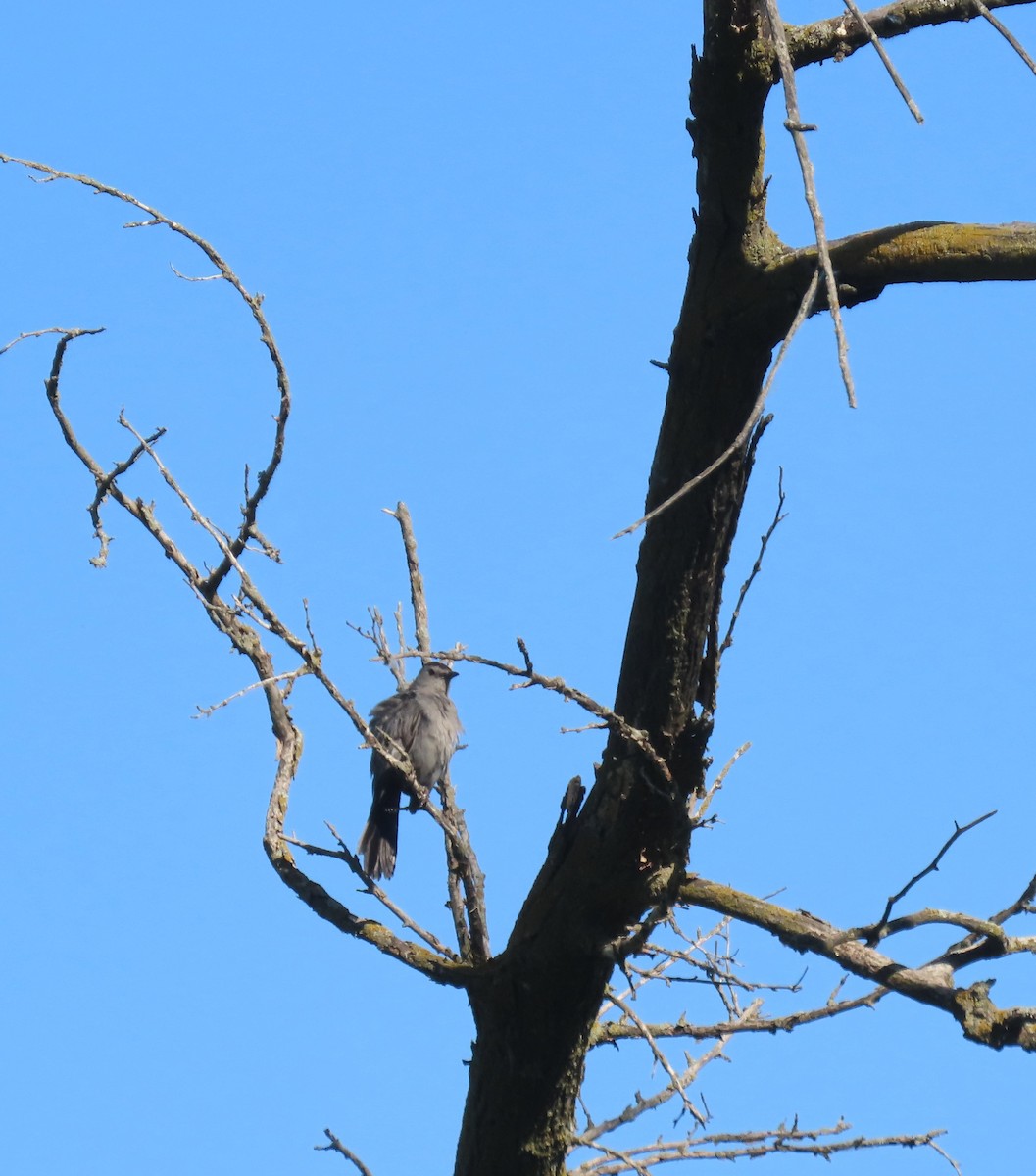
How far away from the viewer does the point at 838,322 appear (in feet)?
5.75

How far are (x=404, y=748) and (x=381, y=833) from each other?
73cm

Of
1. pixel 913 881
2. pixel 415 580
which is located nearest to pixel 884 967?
pixel 913 881

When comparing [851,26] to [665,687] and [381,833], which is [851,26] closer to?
[665,687]

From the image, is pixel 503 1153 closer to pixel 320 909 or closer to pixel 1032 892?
pixel 320 909

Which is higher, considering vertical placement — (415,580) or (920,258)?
(415,580)

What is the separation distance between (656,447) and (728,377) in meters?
0.25

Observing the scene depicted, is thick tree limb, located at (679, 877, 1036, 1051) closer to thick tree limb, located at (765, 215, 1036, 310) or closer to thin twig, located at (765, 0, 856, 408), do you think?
thick tree limb, located at (765, 215, 1036, 310)

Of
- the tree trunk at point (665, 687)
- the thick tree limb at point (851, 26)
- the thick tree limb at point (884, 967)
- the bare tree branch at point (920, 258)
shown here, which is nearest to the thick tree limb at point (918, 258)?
the bare tree branch at point (920, 258)

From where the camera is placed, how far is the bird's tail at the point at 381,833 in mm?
8422

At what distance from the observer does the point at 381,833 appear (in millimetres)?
8531

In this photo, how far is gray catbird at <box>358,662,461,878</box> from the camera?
8445 millimetres

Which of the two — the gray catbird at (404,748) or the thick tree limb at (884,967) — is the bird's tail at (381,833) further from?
the thick tree limb at (884,967)

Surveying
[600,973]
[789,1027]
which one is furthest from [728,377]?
[789,1027]

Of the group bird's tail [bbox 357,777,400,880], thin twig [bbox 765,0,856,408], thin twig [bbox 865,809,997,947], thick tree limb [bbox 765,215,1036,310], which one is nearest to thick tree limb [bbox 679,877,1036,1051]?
thin twig [bbox 865,809,997,947]
